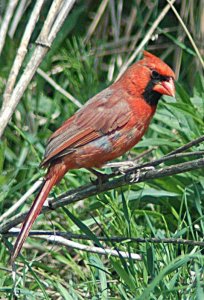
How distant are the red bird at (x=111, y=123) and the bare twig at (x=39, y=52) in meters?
0.23

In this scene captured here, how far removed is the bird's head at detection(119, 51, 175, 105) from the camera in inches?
128

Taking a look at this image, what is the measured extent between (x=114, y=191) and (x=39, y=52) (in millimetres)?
646

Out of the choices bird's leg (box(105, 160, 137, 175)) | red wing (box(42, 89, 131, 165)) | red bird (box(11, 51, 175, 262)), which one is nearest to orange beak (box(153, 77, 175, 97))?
red bird (box(11, 51, 175, 262))

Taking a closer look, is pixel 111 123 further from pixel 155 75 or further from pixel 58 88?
pixel 58 88

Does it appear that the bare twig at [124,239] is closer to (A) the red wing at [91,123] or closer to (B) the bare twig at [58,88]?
(A) the red wing at [91,123]

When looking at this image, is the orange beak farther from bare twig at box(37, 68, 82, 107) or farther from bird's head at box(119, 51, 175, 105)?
bare twig at box(37, 68, 82, 107)

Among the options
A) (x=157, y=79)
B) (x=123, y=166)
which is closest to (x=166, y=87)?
(x=157, y=79)

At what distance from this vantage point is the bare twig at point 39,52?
117 inches

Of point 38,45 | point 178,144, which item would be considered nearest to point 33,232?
point 38,45

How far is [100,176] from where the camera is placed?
3.11 metres

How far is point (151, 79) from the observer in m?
3.34

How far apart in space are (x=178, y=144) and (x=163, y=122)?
0.23 m

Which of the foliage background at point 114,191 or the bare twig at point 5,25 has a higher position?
the bare twig at point 5,25

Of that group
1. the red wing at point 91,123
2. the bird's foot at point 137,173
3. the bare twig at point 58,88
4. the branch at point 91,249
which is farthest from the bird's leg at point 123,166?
the bare twig at point 58,88
